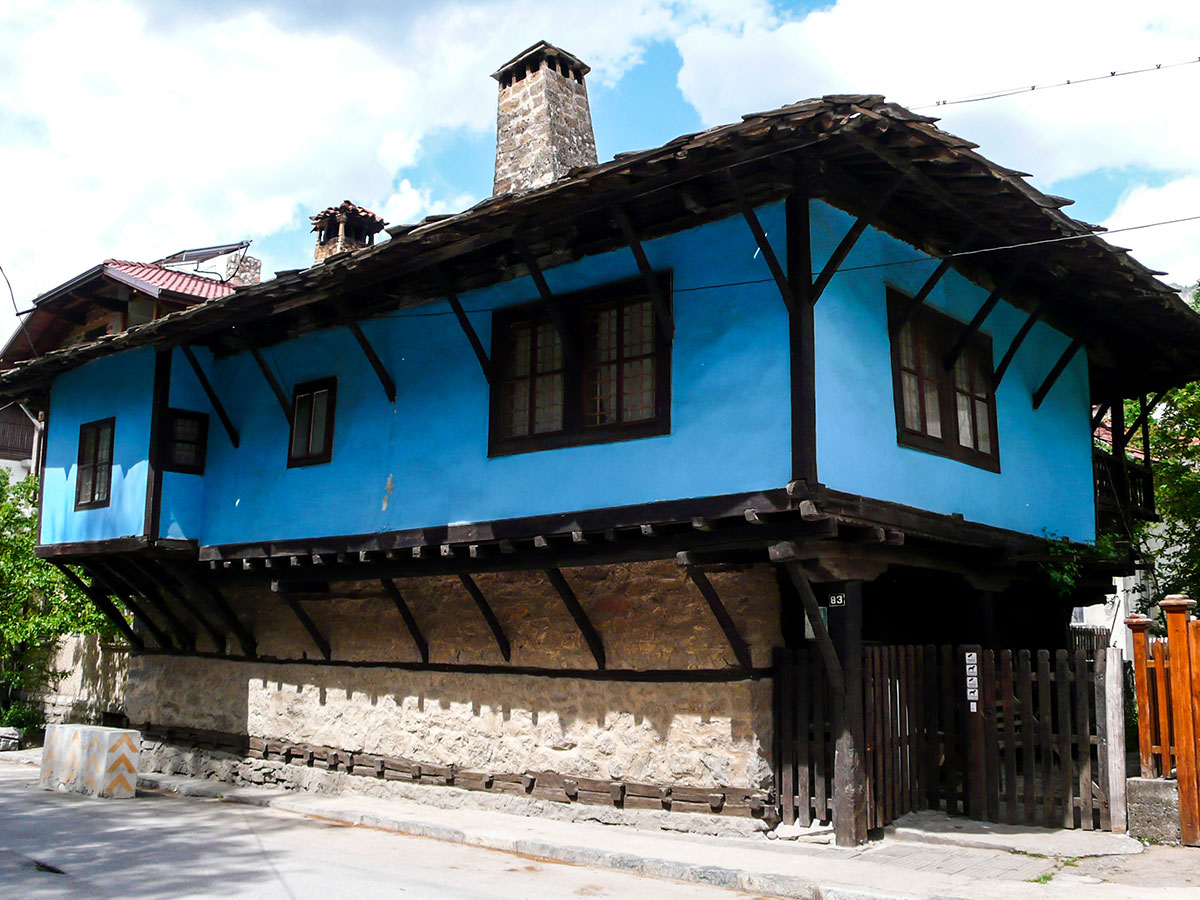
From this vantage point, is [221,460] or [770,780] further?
[221,460]

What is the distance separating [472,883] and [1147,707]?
5.07m

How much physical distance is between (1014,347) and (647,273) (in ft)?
13.5

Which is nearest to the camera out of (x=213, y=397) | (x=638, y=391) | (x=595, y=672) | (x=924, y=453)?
(x=638, y=391)

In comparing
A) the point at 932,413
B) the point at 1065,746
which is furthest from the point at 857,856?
the point at 932,413

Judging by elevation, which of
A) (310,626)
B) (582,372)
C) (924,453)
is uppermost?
(582,372)

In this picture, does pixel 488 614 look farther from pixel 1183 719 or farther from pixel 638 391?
pixel 1183 719

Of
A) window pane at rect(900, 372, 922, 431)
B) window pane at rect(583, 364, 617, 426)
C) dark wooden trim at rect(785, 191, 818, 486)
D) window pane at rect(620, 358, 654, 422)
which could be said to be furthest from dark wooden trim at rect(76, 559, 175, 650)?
window pane at rect(900, 372, 922, 431)

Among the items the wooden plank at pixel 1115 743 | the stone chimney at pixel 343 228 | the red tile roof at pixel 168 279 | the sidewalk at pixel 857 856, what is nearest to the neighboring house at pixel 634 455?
the sidewalk at pixel 857 856

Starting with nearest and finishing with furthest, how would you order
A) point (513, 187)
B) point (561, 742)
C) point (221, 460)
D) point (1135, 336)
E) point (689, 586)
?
point (689, 586) < point (561, 742) < point (1135, 336) < point (221, 460) < point (513, 187)

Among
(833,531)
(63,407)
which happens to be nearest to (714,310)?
(833,531)

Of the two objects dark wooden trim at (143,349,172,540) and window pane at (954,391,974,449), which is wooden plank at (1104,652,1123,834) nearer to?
window pane at (954,391,974,449)

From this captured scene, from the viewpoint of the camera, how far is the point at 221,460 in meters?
13.1

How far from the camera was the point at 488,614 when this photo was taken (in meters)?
10.3

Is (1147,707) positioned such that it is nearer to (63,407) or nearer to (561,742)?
(561,742)
